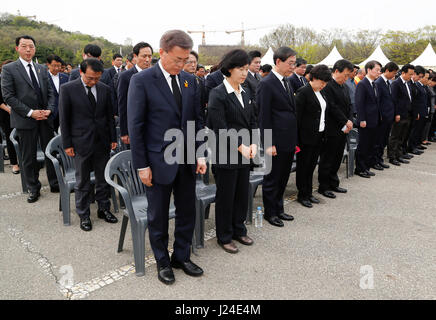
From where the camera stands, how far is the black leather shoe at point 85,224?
3652 mm

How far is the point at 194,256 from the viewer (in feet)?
10.3

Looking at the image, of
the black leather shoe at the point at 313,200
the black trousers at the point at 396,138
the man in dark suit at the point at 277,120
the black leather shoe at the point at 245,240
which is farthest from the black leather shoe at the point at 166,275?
the black trousers at the point at 396,138

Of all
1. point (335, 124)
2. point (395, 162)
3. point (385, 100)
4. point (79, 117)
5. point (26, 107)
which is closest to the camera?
point (79, 117)

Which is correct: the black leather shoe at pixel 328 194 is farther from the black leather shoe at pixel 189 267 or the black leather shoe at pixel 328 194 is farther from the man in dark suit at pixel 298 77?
the black leather shoe at pixel 189 267

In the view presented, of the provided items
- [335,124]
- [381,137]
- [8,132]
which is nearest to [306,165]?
[335,124]

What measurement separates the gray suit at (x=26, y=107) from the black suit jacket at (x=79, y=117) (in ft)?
3.92

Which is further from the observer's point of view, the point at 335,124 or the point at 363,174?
the point at 363,174

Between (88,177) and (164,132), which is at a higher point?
(164,132)

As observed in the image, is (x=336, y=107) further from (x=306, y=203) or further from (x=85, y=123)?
(x=85, y=123)

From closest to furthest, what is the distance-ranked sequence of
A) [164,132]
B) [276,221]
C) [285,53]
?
[164,132] < [285,53] < [276,221]

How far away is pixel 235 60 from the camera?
2.88 metres

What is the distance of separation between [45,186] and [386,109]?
6485 mm

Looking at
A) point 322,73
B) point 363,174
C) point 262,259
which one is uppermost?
point 322,73

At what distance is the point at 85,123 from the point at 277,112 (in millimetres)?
2261
